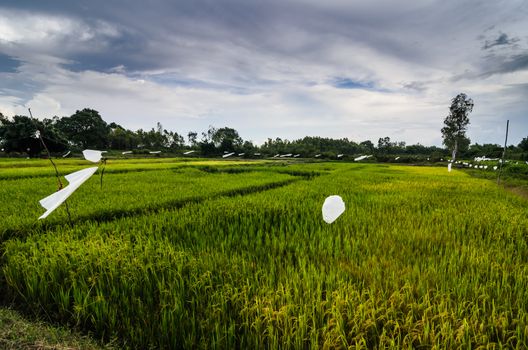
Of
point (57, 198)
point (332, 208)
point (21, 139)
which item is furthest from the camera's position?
point (21, 139)

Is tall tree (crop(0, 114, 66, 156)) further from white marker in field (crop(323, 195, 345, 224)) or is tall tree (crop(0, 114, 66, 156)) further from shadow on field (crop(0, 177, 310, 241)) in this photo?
white marker in field (crop(323, 195, 345, 224))

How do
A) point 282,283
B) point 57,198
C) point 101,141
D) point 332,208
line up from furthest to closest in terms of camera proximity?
1. point 101,141
2. point 332,208
3. point 282,283
4. point 57,198

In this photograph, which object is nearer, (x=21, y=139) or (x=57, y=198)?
(x=57, y=198)

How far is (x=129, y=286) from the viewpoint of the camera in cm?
259

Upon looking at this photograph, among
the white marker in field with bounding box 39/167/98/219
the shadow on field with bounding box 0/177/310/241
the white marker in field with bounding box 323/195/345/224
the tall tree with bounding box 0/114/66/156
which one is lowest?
the shadow on field with bounding box 0/177/310/241

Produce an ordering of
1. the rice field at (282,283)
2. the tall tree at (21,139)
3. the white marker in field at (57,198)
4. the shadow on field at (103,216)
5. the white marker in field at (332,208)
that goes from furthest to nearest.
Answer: the tall tree at (21,139) < the shadow on field at (103,216) < the white marker in field at (332,208) < the white marker in field at (57,198) < the rice field at (282,283)

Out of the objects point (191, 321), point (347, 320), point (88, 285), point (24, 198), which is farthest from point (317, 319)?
point (24, 198)

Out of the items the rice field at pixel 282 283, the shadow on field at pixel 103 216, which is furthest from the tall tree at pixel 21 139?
the rice field at pixel 282 283

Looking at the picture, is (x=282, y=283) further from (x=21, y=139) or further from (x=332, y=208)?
(x=21, y=139)

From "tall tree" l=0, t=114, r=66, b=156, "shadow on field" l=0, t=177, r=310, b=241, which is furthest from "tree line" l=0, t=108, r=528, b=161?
"shadow on field" l=0, t=177, r=310, b=241

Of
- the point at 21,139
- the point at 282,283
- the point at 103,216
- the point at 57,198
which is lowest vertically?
the point at 103,216

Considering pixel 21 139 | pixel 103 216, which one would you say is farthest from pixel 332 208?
pixel 21 139

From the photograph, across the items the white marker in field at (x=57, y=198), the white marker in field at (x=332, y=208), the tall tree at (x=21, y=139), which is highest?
the tall tree at (x=21, y=139)

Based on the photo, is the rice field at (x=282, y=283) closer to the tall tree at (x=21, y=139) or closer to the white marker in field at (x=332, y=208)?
the white marker in field at (x=332, y=208)
